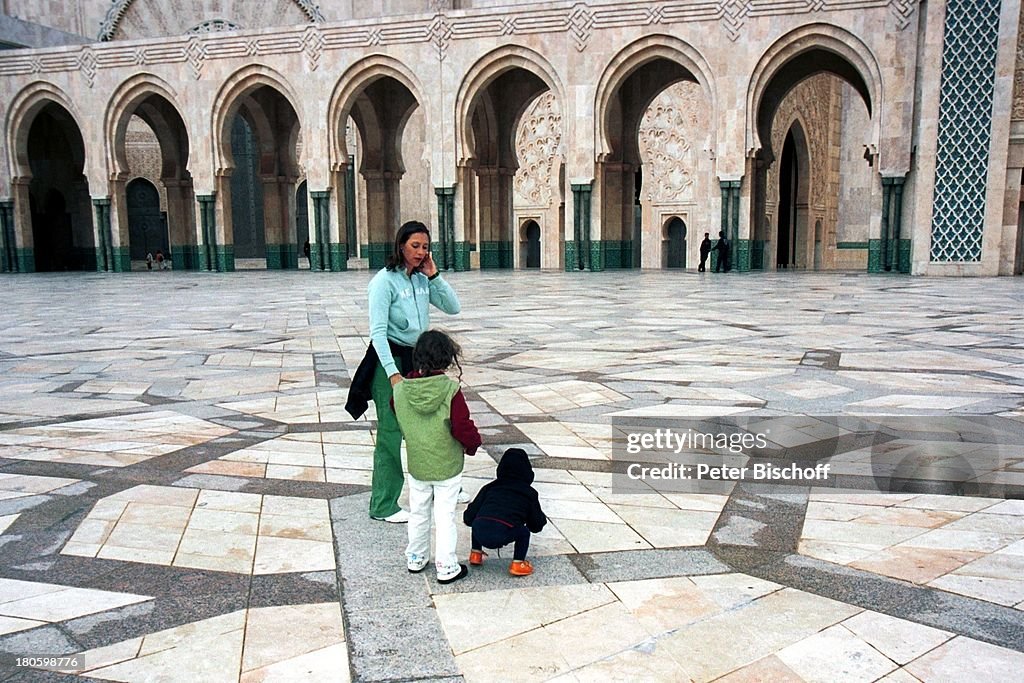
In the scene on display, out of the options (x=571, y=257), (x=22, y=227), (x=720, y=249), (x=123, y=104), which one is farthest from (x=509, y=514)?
(x=22, y=227)

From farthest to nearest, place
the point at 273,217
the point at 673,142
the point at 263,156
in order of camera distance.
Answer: the point at 673,142
the point at 263,156
the point at 273,217

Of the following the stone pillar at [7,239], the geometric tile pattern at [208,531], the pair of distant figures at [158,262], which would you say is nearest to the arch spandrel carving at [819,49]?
the geometric tile pattern at [208,531]

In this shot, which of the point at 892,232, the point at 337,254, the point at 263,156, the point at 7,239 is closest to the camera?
the point at 892,232

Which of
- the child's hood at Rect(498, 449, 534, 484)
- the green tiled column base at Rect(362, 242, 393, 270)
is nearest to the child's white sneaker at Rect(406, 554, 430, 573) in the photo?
the child's hood at Rect(498, 449, 534, 484)

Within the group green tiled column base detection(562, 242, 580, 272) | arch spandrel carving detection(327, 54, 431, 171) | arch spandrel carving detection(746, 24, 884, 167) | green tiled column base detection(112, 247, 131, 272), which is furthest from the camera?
green tiled column base detection(112, 247, 131, 272)

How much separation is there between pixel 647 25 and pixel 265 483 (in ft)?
62.4

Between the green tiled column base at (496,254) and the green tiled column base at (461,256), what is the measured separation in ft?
4.27

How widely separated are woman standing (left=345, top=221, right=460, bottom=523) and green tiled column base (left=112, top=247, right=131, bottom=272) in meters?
25.3

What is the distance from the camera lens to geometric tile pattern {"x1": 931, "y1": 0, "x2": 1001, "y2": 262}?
17109 millimetres

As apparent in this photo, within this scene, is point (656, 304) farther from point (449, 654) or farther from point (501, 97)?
point (501, 97)

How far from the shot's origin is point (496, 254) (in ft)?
82.3

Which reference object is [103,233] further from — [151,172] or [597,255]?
[597,255]

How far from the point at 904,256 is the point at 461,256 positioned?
1144 cm

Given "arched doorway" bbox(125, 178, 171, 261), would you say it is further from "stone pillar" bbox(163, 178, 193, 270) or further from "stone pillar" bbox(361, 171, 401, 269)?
"stone pillar" bbox(361, 171, 401, 269)
